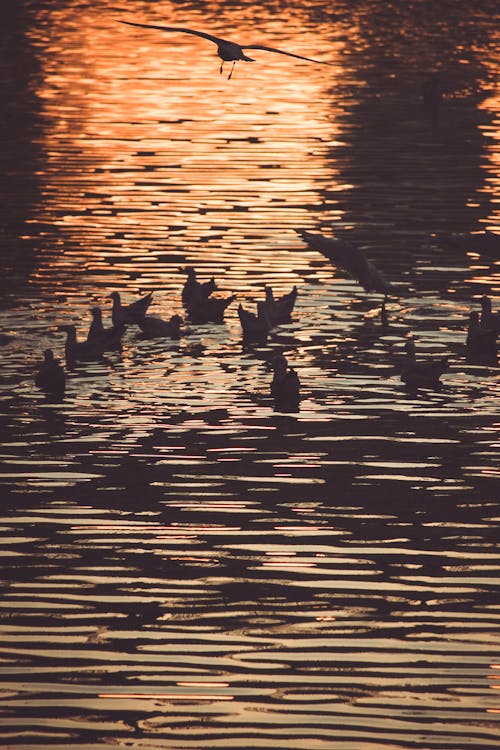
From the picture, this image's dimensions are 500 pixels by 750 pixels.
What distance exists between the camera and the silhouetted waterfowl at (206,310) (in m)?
28.0

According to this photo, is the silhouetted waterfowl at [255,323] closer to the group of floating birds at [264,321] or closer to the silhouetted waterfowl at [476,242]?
the group of floating birds at [264,321]

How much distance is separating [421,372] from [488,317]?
3521 millimetres

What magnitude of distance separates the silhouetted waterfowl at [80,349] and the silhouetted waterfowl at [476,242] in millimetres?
5507

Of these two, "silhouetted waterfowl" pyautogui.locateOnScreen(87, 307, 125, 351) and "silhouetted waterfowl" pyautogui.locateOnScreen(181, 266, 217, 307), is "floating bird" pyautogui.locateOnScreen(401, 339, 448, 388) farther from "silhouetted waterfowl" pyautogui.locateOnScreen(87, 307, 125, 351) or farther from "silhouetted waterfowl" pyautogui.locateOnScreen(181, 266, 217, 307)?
"silhouetted waterfowl" pyautogui.locateOnScreen(181, 266, 217, 307)

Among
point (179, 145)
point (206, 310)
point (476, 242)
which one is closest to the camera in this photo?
point (206, 310)

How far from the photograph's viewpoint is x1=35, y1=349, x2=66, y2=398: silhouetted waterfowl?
23.2m

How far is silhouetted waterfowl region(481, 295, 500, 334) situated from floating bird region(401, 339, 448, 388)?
234cm

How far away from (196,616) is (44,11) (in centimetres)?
7148

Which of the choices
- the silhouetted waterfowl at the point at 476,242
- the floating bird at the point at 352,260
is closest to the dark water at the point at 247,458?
the floating bird at the point at 352,260

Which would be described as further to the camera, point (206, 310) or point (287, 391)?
point (206, 310)

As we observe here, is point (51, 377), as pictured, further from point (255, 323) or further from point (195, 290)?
point (195, 290)

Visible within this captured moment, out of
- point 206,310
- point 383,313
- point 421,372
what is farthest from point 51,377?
point 383,313

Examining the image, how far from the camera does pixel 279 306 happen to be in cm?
2753

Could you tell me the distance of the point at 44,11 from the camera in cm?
8350
